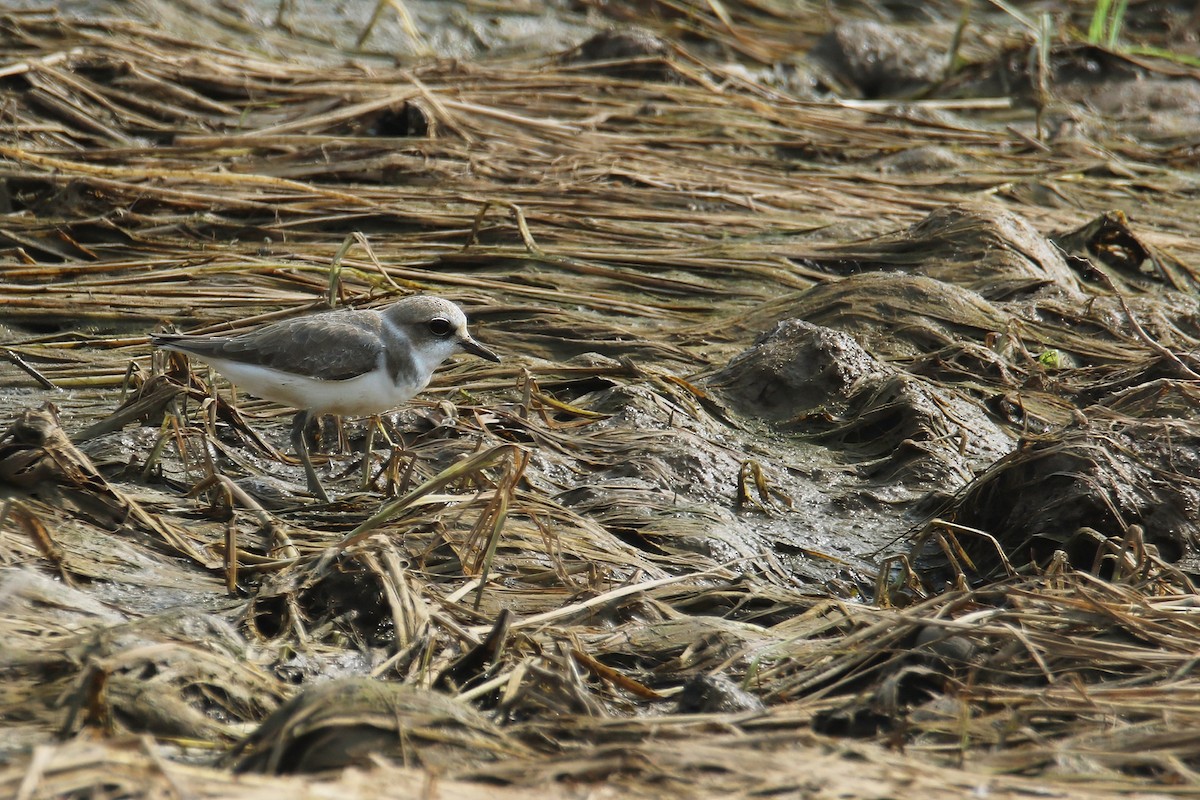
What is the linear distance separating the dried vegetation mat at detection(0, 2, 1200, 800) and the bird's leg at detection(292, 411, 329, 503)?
14cm

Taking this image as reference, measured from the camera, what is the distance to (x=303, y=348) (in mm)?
5836

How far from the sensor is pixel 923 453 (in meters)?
6.59

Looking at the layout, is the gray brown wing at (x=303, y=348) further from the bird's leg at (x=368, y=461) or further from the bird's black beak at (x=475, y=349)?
the bird's black beak at (x=475, y=349)

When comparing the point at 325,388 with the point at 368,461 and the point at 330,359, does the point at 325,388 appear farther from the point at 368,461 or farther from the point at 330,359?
the point at 368,461

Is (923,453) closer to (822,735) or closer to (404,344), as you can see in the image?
(404,344)

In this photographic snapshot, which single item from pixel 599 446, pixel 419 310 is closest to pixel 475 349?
pixel 419 310

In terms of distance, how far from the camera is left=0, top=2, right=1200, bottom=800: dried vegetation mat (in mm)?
3701

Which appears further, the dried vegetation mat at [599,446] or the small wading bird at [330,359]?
the small wading bird at [330,359]

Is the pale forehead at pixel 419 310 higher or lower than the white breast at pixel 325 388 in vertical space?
higher

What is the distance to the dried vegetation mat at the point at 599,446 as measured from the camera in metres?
3.70

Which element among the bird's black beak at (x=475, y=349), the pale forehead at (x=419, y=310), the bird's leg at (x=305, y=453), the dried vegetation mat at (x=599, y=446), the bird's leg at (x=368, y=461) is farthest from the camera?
the bird's black beak at (x=475, y=349)

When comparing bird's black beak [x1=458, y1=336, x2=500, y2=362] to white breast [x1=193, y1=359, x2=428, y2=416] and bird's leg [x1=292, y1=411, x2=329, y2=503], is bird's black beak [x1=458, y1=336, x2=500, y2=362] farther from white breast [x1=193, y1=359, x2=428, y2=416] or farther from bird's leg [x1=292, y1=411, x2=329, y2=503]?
bird's leg [x1=292, y1=411, x2=329, y2=503]

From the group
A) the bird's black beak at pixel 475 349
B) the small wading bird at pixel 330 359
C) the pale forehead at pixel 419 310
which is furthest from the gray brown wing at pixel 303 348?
the bird's black beak at pixel 475 349

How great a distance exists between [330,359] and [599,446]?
1.30m
